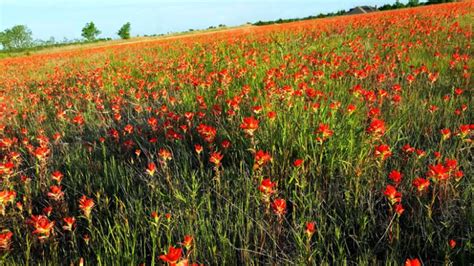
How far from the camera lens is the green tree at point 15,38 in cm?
7950

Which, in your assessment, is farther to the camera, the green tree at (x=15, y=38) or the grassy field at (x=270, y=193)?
the green tree at (x=15, y=38)

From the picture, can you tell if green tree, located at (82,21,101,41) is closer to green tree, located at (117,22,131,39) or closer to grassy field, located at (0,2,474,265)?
green tree, located at (117,22,131,39)

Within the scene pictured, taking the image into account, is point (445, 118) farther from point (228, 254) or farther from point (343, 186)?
point (228, 254)

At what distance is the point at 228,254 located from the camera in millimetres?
1550

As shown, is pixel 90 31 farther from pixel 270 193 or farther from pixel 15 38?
pixel 270 193

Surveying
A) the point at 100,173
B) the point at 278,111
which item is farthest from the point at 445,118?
the point at 100,173

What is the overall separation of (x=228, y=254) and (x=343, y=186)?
82cm

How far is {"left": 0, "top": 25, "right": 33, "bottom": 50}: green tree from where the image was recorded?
7950 cm

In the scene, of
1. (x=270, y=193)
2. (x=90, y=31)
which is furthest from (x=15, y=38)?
(x=270, y=193)

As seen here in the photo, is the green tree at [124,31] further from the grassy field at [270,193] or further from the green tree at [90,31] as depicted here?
the grassy field at [270,193]

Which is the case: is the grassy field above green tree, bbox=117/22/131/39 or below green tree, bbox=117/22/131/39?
below

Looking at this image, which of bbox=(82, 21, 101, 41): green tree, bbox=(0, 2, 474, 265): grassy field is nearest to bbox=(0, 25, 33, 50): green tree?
bbox=(82, 21, 101, 41): green tree

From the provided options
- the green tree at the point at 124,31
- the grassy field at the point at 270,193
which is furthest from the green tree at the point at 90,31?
the grassy field at the point at 270,193

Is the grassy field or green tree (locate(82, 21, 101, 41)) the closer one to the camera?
the grassy field
